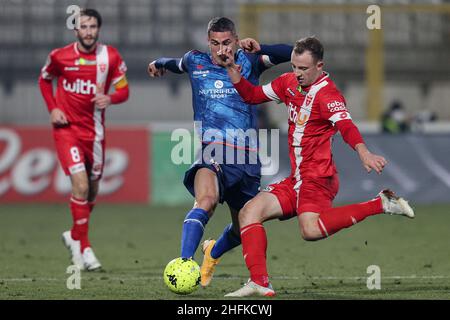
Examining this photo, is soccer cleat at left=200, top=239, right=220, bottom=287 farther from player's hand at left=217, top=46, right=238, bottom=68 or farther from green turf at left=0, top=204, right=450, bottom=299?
player's hand at left=217, top=46, right=238, bottom=68

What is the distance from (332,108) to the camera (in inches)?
306

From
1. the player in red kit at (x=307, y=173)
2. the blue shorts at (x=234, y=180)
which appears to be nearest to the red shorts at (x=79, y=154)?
the blue shorts at (x=234, y=180)

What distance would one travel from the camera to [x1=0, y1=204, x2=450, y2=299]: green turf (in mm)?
8227

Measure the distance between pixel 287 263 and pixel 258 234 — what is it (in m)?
2.73

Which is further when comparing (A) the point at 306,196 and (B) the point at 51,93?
(B) the point at 51,93

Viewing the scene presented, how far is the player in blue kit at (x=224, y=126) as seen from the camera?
27.3 feet

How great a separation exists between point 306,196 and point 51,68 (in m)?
3.67

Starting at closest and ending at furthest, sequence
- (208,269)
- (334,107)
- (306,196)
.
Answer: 1. (334,107)
2. (306,196)
3. (208,269)

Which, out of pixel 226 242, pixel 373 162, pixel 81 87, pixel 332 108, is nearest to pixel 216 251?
pixel 226 242

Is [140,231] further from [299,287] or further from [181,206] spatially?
[299,287]

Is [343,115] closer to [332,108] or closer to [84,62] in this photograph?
[332,108]
